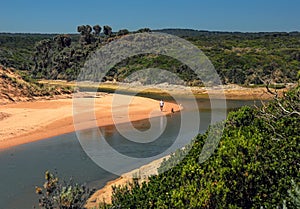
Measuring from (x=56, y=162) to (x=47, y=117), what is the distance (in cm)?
1169

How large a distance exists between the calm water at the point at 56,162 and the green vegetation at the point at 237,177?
6.16m

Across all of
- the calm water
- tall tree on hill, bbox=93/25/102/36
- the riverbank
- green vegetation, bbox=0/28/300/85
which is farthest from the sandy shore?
tall tree on hill, bbox=93/25/102/36

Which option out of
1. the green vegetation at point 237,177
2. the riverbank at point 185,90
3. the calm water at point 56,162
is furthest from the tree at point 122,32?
the green vegetation at point 237,177

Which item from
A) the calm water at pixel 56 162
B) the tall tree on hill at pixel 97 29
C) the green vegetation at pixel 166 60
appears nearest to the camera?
the calm water at pixel 56 162

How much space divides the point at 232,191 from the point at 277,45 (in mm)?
79624

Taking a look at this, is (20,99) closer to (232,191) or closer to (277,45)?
(232,191)

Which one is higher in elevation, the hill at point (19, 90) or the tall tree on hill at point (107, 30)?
the tall tree on hill at point (107, 30)

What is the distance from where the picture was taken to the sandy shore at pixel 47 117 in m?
22.7

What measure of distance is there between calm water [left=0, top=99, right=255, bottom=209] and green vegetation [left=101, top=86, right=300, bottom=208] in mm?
6165

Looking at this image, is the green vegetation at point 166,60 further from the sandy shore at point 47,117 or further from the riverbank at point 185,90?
the sandy shore at point 47,117

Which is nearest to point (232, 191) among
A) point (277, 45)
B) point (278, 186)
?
point (278, 186)

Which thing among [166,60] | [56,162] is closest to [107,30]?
[166,60]

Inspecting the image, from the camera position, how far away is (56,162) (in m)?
17.2

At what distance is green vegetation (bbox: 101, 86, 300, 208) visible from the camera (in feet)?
20.8
